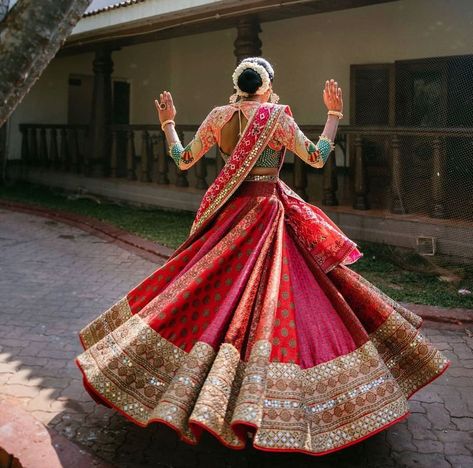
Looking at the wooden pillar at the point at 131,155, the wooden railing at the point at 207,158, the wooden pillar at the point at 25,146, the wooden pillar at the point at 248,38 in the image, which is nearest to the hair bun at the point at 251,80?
the wooden railing at the point at 207,158

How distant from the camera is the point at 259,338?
95.5 inches

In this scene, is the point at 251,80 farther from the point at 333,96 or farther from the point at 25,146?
the point at 25,146

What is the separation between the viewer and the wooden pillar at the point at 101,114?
11.2 metres

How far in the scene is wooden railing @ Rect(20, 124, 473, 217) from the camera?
642 cm

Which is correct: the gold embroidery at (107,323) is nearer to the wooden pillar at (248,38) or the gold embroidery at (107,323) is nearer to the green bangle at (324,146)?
the green bangle at (324,146)

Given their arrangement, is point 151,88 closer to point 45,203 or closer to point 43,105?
point 43,105

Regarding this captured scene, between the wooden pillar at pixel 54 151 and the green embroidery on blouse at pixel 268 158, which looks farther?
the wooden pillar at pixel 54 151

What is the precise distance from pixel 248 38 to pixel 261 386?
22.6ft

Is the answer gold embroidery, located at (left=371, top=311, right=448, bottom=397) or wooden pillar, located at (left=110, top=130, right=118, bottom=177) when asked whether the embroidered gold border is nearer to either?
gold embroidery, located at (left=371, top=311, right=448, bottom=397)

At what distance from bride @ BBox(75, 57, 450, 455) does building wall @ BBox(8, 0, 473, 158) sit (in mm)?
5989

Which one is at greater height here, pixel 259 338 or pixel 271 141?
pixel 271 141

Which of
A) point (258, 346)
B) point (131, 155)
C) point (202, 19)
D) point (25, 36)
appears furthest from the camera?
point (131, 155)

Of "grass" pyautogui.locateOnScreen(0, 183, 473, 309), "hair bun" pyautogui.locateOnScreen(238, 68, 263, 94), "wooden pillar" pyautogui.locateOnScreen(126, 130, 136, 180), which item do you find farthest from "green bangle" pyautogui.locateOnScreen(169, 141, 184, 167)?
"wooden pillar" pyautogui.locateOnScreen(126, 130, 136, 180)

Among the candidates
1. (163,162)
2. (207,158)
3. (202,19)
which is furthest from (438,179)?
(207,158)
